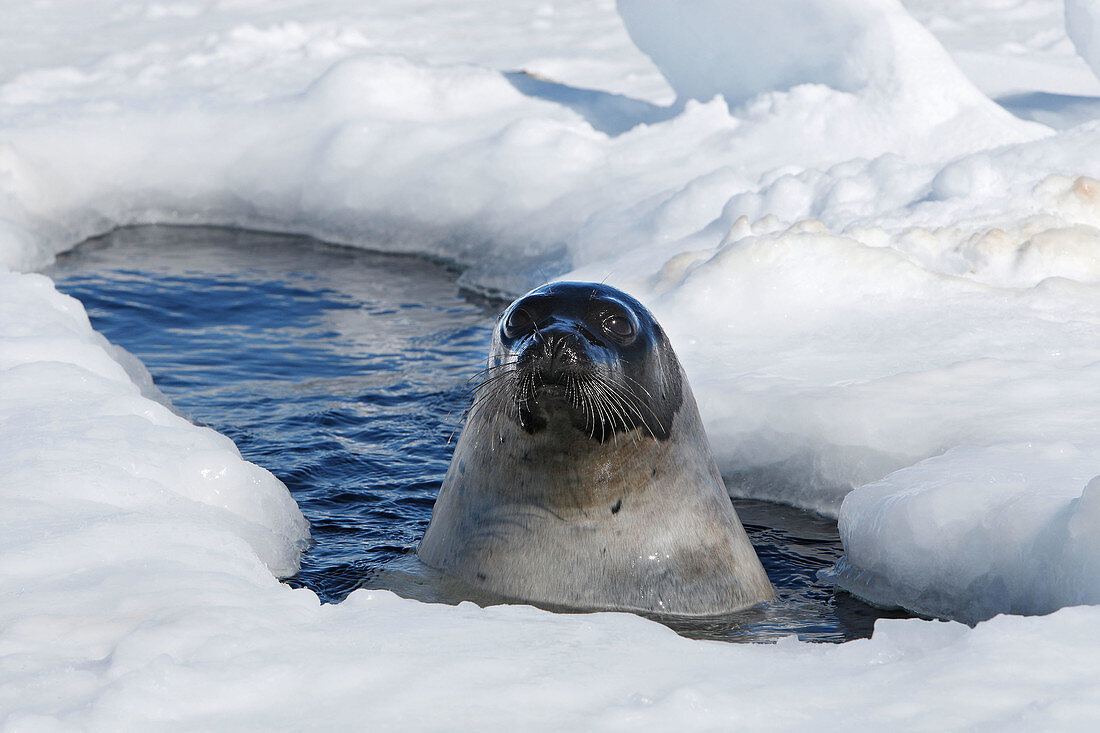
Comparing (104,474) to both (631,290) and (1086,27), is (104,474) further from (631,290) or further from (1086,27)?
(1086,27)

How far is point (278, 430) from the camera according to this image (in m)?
5.68

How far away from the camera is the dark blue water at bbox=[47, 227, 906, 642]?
4145 millimetres

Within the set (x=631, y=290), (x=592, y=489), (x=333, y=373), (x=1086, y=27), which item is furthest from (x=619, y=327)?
(x=1086, y=27)

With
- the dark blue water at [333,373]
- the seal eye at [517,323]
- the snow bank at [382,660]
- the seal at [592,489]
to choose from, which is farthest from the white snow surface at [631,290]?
the seal eye at [517,323]

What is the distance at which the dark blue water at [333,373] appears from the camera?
414 cm

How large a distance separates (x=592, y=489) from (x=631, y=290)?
2.42 meters

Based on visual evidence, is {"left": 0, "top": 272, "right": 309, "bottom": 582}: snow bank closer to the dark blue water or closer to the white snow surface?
the white snow surface

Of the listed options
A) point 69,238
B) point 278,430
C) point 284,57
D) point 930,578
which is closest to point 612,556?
point 930,578

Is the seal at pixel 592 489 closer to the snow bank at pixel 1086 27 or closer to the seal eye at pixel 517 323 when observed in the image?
the seal eye at pixel 517 323

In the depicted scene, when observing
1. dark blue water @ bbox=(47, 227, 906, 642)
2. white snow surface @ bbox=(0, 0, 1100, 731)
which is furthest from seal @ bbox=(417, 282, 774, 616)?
white snow surface @ bbox=(0, 0, 1100, 731)

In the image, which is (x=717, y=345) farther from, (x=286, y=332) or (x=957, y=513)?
(x=286, y=332)

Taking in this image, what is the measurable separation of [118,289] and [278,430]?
9.13ft

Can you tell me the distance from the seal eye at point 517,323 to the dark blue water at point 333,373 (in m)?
0.96

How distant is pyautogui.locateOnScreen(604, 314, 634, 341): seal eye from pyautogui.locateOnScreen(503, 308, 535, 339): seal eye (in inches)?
9.0
